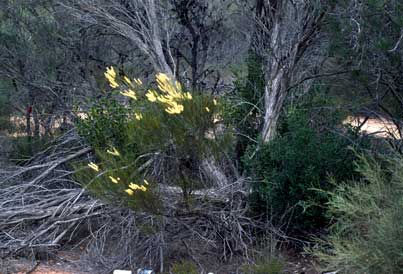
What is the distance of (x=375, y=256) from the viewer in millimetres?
6168

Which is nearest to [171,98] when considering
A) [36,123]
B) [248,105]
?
[248,105]

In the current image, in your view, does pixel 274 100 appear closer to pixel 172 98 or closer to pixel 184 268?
pixel 172 98

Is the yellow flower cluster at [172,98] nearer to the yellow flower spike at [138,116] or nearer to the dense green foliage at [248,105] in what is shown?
the yellow flower spike at [138,116]

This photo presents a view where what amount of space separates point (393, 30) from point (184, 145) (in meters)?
2.88

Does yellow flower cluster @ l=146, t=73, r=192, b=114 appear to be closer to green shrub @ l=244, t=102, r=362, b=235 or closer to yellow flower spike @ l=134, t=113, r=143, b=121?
yellow flower spike @ l=134, t=113, r=143, b=121

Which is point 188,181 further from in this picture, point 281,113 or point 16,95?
point 16,95

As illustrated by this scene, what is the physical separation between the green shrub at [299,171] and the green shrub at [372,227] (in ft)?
4.68

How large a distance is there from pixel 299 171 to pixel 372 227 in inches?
101

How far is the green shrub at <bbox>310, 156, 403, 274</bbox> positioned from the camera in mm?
6156

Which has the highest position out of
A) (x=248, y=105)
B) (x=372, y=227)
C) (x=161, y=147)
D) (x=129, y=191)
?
(x=248, y=105)

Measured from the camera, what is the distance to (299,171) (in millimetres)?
8984

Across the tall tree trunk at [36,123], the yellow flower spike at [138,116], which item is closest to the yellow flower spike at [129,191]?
the yellow flower spike at [138,116]

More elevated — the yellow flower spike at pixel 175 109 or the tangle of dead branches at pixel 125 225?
the yellow flower spike at pixel 175 109

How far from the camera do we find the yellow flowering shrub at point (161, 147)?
820 centimetres
